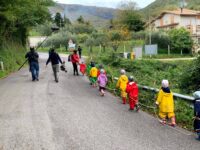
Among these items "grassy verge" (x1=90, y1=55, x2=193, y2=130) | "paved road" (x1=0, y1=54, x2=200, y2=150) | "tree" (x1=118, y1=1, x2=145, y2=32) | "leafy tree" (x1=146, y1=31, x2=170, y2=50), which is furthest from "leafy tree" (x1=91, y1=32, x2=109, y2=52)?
"paved road" (x1=0, y1=54, x2=200, y2=150)

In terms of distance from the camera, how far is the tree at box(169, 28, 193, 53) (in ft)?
204

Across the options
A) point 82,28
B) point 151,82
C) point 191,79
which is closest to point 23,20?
point 151,82

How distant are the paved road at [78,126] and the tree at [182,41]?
47.7 metres

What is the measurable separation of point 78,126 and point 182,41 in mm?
54091

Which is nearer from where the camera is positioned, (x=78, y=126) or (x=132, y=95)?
(x=78, y=126)

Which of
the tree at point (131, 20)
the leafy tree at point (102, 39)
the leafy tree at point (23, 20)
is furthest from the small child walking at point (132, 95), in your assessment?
the tree at point (131, 20)

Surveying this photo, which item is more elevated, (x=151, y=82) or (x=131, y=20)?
(x=131, y=20)

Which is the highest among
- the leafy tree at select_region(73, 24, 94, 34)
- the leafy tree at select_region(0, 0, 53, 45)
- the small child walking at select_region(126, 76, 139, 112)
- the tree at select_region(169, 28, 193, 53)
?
the leafy tree at select_region(73, 24, 94, 34)

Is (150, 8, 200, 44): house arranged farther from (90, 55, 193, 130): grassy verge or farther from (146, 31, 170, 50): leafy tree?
(90, 55, 193, 130): grassy verge

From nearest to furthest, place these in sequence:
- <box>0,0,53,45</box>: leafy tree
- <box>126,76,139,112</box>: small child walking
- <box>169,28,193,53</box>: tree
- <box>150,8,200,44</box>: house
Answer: <box>126,76,139,112</box>: small child walking < <box>0,0,53,45</box>: leafy tree < <box>169,28,193,53</box>: tree < <box>150,8,200,44</box>: house

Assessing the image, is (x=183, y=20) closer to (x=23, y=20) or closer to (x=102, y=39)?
(x=102, y=39)

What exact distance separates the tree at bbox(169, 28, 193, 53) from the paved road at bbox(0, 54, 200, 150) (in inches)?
1880

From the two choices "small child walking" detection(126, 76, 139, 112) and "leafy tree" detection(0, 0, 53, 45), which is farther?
"leafy tree" detection(0, 0, 53, 45)

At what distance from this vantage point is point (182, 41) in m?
62.7
